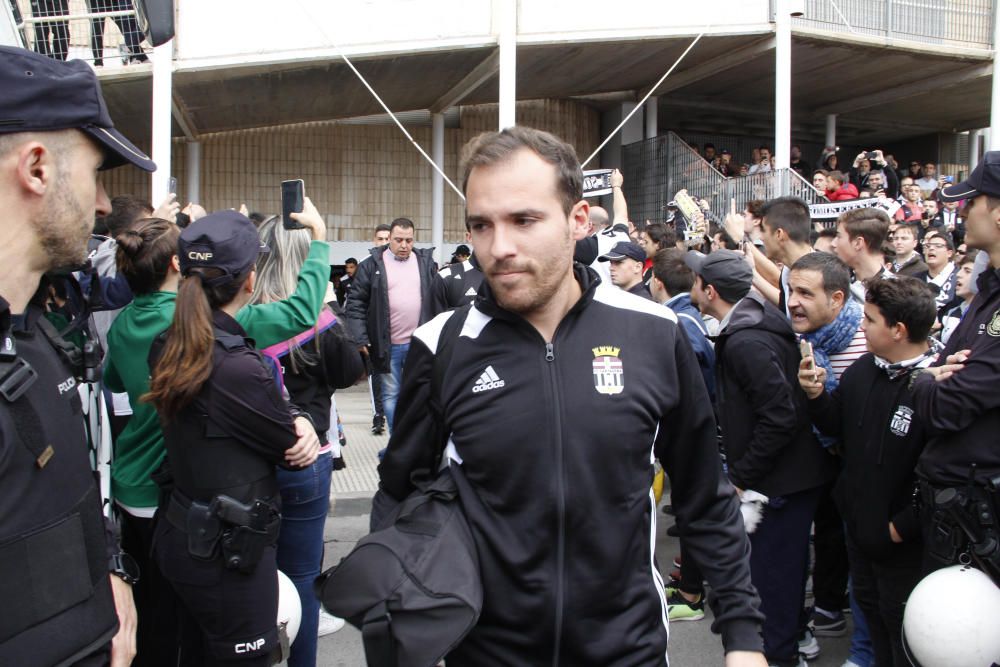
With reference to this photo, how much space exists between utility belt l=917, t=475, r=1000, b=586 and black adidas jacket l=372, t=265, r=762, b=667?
59.1 inches

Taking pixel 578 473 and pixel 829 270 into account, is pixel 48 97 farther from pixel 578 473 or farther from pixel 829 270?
pixel 829 270

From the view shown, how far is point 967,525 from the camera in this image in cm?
312

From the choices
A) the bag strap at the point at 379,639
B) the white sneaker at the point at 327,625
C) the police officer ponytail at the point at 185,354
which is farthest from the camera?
the white sneaker at the point at 327,625

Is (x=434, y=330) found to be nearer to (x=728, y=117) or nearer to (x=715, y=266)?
(x=715, y=266)

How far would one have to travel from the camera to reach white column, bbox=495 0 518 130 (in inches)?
455

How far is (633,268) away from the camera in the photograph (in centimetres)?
642

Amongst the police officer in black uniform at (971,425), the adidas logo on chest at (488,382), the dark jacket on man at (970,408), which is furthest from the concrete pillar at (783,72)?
the adidas logo on chest at (488,382)

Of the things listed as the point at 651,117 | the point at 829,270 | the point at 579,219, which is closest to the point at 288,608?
the point at 579,219

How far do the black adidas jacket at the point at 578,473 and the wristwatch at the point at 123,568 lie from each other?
28.8 inches

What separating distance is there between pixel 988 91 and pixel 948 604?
684 inches

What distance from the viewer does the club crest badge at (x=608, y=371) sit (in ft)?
6.72

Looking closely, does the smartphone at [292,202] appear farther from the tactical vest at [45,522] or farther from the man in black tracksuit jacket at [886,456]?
the man in black tracksuit jacket at [886,456]

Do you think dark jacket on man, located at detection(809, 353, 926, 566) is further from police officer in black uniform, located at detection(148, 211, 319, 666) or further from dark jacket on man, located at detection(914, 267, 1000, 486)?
police officer in black uniform, located at detection(148, 211, 319, 666)

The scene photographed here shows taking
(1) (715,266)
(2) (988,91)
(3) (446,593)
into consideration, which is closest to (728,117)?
(2) (988,91)
